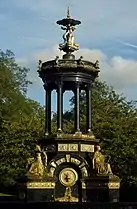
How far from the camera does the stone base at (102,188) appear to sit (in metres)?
32.8

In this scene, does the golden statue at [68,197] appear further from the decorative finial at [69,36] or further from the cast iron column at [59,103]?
the decorative finial at [69,36]

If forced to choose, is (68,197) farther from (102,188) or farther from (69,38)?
(69,38)

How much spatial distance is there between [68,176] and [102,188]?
188 centimetres

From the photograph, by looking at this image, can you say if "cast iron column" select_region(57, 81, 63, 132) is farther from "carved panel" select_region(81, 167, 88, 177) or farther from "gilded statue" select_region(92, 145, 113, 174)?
"carved panel" select_region(81, 167, 88, 177)

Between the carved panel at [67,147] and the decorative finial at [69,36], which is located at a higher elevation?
the decorative finial at [69,36]

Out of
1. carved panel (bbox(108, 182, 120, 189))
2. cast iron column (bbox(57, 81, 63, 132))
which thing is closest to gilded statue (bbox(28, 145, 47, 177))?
cast iron column (bbox(57, 81, 63, 132))

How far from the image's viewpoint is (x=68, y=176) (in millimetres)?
33031

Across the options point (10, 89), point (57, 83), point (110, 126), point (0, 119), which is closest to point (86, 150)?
point (57, 83)

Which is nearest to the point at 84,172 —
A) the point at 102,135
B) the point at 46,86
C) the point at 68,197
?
the point at 68,197

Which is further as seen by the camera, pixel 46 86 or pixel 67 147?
pixel 46 86

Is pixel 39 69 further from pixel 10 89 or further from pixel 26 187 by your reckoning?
pixel 10 89

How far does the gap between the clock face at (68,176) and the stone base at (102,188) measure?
2.25 feet

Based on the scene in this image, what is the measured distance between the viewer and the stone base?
107 feet

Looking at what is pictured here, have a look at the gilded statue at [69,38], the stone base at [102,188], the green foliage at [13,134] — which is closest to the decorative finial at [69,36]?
the gilded statue at [69,38]
